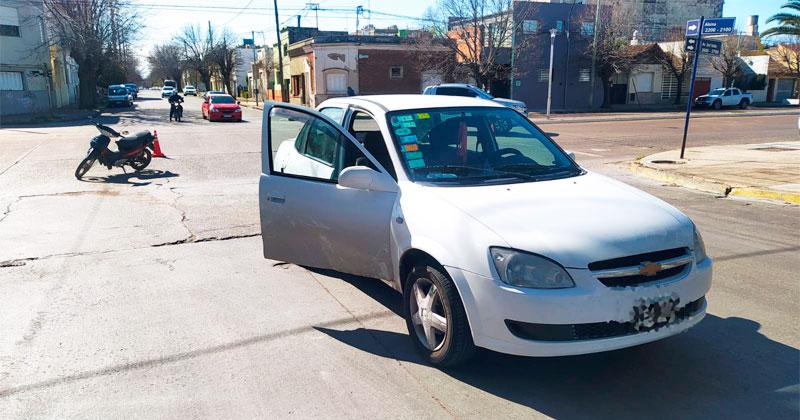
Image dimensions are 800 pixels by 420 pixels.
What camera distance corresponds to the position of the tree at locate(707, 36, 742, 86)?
5144 centimetres

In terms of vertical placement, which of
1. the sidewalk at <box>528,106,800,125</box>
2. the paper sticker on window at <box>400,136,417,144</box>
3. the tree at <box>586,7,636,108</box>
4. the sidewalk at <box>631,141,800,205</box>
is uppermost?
the tree at <box>586,7,636,108</box>

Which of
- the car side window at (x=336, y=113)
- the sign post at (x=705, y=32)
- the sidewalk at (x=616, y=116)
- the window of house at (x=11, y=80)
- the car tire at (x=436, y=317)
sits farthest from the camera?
the window of house at (x=11, y=80)

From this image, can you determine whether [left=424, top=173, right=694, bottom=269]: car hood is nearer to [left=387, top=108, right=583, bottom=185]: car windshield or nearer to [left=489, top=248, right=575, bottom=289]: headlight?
[left=489, top=248, right=575, bottom=289]: headlight

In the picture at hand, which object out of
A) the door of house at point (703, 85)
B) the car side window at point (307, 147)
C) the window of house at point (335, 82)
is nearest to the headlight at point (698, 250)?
the car side window at point (307, 147)

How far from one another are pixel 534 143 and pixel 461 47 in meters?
40.9

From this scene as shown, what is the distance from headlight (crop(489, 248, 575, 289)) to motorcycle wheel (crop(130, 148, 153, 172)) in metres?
11.4

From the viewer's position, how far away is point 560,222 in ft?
11.4

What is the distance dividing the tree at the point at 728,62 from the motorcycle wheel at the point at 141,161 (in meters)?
52.0

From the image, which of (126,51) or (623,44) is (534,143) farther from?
(126,51)

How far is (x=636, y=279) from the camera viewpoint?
3.35 meters

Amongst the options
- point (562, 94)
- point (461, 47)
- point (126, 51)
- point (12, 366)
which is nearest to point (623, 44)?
point (562, 94)

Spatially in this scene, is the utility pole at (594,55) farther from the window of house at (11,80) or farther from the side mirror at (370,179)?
the side mirror at (370,179)

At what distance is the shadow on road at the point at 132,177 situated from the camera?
38.3 feet

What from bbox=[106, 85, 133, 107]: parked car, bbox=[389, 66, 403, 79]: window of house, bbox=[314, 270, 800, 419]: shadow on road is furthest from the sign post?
bbox=[106, 85, 133, 107]: parked car
